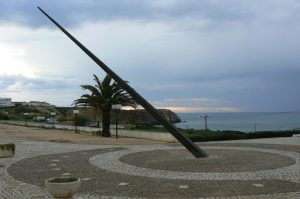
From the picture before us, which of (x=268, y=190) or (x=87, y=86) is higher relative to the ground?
(x=87, y=86)

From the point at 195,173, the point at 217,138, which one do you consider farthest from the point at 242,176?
the point at 217,138

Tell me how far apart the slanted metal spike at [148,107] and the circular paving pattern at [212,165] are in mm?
483

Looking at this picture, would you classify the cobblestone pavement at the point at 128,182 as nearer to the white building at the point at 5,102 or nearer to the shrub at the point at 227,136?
the shrub at the point at 227,136

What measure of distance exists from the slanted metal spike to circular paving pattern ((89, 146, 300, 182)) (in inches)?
19.0

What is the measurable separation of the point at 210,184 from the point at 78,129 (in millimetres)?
31226

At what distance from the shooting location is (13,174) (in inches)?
465

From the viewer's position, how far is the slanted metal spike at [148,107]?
42.3 feet

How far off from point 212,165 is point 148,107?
2717mm

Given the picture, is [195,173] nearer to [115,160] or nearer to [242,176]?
[242,176]

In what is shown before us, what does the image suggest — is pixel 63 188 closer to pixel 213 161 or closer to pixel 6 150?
pixel 213 161

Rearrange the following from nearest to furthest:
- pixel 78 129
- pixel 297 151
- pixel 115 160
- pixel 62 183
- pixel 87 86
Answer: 1. pixel 62 183
2. pixel 115 160
3. pixel 297 151
4. pixel 87 86
5. pixel 78 129

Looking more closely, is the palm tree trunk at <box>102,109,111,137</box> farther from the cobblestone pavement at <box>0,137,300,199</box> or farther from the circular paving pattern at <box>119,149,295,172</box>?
the cobblestone pavement at <box>0,137,300,199</box>

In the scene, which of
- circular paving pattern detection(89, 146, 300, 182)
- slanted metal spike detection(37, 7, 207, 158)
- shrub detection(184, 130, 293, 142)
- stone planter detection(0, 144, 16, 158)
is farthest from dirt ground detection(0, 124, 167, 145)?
slanted metal spike detection(37, 7, 207, 158)

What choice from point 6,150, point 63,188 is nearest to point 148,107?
point 6,150
